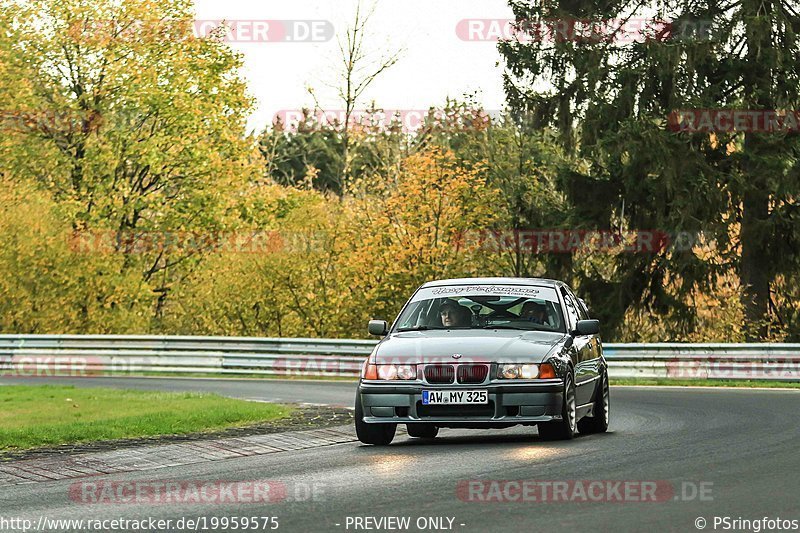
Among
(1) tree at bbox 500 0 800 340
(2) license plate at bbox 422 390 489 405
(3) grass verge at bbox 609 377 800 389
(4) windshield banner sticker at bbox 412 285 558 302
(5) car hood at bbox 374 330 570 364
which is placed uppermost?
(1) tree at bbox 500 0 800 340

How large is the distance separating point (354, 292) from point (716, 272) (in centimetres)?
963

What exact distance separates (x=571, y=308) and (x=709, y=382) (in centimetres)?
1192

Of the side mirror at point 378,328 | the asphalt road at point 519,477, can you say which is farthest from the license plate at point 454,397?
the side mirror at point 378,328

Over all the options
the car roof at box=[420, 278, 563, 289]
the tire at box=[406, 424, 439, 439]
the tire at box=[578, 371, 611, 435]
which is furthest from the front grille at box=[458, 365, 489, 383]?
the tire at box=[578, 371, 611, 435]

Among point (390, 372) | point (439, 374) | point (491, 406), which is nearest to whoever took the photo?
point (491, 406)

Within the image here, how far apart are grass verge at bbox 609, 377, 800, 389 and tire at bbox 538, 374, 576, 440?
11915mm

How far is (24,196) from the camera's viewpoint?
36.8 m

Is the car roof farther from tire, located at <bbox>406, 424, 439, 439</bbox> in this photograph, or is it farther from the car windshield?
tire, located at <bbox>406, 424, 439, 439</bbox>

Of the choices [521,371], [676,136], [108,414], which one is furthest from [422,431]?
[676,136]

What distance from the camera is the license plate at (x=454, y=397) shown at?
13133mm

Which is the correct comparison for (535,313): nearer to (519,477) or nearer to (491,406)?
(491,406)

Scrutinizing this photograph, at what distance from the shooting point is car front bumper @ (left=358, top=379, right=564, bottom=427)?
13.1m

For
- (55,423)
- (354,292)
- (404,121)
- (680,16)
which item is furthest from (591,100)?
(55,423)

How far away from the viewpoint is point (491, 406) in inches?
518
